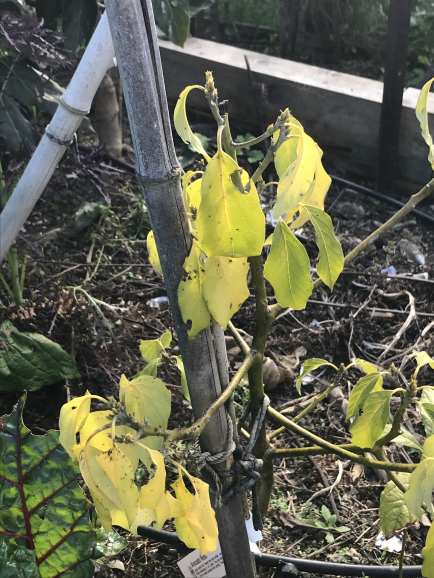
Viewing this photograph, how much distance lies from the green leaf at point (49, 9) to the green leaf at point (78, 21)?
8cm

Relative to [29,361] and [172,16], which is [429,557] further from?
[172,16]

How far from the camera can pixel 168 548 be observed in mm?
1240

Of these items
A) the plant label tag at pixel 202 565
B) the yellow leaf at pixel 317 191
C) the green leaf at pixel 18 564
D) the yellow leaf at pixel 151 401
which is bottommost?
the plant label tag at pixel 202 565

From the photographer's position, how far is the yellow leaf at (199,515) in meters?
0.60

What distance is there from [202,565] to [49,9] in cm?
188

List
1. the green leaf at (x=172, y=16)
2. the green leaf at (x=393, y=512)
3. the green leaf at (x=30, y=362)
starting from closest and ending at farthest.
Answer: the green leaf at (x=393, y=512)
the green leaf at (x=30, y=362)
the green leaf at (x=172, y=16)

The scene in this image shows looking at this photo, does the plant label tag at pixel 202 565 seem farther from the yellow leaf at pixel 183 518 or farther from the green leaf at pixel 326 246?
the green leaf at pixel 326 246

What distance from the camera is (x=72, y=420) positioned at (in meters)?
0.57

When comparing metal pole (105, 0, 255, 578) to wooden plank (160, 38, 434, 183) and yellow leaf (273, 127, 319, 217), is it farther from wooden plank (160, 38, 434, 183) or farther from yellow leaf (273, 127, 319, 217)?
wooden plank (160, 38, 434, 183)

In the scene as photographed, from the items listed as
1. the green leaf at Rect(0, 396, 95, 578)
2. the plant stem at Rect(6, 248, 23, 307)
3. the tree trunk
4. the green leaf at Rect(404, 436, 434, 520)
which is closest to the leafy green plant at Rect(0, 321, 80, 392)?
the plant stem at Rect(6, 248, 23, 307)

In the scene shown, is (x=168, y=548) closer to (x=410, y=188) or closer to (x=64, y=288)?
(x=64, y=288)

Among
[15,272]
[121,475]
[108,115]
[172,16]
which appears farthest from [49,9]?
[121,475]

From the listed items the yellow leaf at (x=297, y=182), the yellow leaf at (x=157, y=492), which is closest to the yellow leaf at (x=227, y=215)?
the yellow leaf at (x=297, y=182)

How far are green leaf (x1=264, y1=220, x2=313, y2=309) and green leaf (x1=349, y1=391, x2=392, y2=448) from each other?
264mm
